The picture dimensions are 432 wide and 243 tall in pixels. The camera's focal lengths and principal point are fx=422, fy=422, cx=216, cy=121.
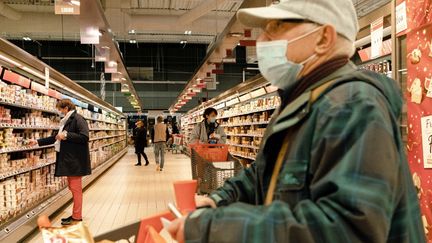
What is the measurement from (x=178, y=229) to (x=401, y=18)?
2.49 meters

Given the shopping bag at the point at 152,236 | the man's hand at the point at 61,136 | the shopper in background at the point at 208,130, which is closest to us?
the shopping bag at the point at 152,236

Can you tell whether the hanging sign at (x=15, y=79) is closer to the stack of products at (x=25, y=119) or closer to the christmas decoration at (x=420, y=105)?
the stack of products at (x=25, y=119)

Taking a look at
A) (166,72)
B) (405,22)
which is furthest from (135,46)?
(405,22)

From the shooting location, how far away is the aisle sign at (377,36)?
321cm

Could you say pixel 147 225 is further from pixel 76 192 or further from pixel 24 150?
pixel 24 150

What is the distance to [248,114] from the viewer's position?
35.7 feet

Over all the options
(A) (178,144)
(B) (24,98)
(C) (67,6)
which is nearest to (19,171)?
(B) (24,98)

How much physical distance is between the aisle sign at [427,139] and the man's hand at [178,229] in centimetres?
209

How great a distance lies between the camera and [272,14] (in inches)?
45.1

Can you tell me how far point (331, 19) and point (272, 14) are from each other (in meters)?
0.16

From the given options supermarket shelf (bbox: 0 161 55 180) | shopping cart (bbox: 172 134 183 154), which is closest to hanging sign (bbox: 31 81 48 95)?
supermarket shelf (bbox: 0 161 55 180)

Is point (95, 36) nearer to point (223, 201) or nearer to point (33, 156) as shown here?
point (33, 156)

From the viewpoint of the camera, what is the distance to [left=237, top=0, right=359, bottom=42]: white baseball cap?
1096 millimetres

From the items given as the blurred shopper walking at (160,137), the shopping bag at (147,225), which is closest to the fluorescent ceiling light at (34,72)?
the shopping bag at (147,225)
